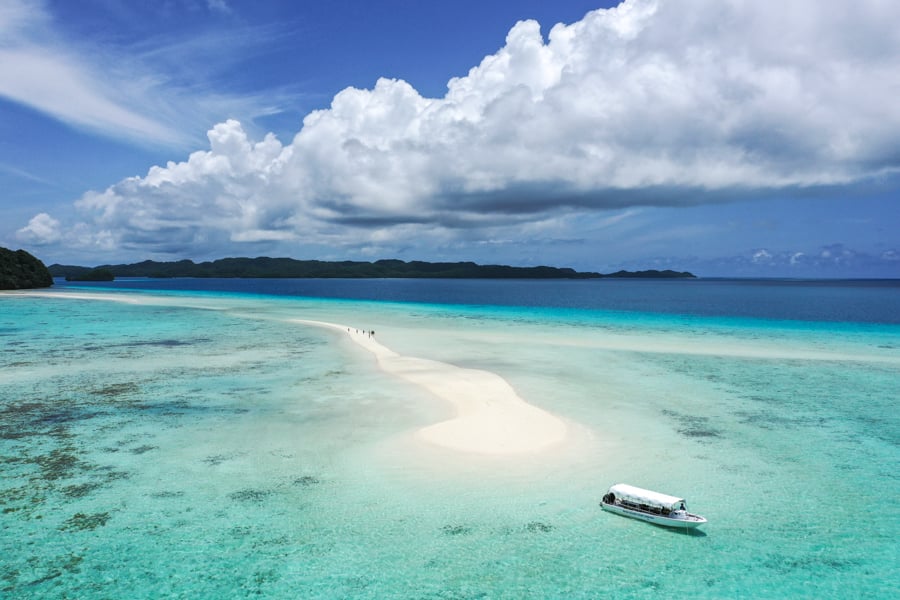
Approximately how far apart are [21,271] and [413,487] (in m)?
176

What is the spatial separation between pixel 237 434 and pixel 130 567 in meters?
8.72

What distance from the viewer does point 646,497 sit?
519 inches

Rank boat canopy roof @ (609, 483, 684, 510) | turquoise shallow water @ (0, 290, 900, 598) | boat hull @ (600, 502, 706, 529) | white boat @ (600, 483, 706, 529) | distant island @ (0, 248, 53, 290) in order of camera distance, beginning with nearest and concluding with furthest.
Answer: turquoise shallow water @ (0, 290, 900, 598) < boat hull @ (600, 502, 706, 529) < white boat @ (600, 483, 706, 529) < boat canopy roof @ (609, 483, 684, 510) < distant island @ (0, 248, 53, 290)

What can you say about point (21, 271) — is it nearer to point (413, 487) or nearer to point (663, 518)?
point (413, 487)

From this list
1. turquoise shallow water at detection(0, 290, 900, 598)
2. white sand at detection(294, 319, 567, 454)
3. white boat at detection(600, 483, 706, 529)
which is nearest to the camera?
turquoise shallow water at detection(0, 290, 900, 598)

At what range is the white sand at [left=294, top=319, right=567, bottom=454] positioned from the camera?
18.8 m

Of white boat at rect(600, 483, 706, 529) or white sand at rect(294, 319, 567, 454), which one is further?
white sand at rect(294, 319, 567, 454)

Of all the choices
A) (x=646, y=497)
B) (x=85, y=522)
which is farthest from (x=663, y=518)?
(x=85, y=522)

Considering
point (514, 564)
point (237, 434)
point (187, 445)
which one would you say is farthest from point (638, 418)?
point (187, 445)

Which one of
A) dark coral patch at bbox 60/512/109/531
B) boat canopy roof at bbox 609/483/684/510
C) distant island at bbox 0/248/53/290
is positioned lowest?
dark coral patch at bbox 60/512/109/531

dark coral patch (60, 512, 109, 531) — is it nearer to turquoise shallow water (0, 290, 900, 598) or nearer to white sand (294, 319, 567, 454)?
turquoise shallow water (0, 290, 900, 598)

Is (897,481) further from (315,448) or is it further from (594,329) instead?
(594,329)

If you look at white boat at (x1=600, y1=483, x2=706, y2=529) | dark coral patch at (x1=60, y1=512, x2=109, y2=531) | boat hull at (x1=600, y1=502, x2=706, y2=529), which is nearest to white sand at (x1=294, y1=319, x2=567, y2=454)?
white boat at (x1=600, y1=483, x2=706, y2=529)

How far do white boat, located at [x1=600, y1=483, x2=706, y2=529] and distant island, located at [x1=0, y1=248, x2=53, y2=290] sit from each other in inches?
6769
